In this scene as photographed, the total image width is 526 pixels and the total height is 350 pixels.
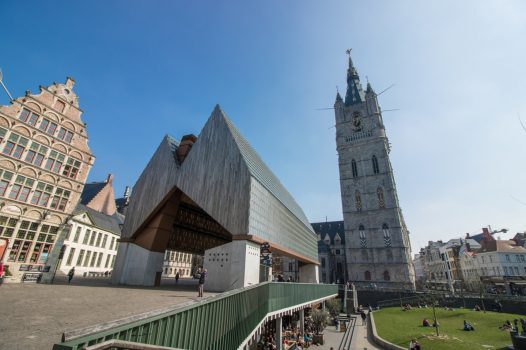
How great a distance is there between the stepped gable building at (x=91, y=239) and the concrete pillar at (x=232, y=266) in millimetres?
23521

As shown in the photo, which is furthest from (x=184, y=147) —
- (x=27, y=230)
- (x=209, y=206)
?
(x=27, y=230)

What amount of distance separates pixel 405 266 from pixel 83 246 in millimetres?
65739

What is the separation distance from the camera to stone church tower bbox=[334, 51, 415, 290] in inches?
2366

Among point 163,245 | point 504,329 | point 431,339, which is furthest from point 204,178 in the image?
point 504,329

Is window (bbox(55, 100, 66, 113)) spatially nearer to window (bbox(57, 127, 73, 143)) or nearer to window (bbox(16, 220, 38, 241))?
window (bbox(57, 127, 73, 143))

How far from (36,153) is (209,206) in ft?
60.1

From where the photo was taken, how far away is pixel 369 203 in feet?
221

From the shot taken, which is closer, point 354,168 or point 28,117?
point 28,117

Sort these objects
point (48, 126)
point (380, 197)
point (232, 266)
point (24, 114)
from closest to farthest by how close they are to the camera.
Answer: point (232, 266) < point (24, 114) < point (48, 126) < point (380, 197)

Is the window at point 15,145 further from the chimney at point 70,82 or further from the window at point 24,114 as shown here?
the chimney at point 70,82

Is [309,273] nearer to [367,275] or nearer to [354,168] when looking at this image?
[367,275]

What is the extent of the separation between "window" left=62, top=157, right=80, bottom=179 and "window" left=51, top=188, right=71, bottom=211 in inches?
73.0

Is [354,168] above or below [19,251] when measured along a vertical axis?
above

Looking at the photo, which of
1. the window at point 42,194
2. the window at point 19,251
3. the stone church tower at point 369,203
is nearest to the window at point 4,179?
the window at point 42,194
